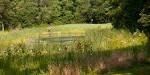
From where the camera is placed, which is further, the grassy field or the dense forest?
the dense forest

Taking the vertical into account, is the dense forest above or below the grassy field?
below

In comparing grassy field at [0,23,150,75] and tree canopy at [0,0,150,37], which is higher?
grassy field at [0,23,150,75]

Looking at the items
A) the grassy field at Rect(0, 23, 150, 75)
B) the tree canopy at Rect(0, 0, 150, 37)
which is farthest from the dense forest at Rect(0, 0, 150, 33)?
the grassy field at Rect(0, 23, 150, 75)

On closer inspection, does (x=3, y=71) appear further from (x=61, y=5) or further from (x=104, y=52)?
(x=61, y=5)

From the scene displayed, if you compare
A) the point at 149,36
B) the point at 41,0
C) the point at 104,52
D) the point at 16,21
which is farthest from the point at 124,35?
the point at 41,0

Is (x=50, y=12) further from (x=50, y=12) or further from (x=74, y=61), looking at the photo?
(x=74, y=61)

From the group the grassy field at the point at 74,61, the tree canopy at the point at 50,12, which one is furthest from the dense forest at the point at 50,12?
the grassy field at the point at 74,61

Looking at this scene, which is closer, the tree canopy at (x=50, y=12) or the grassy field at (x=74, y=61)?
the grassy field at (x=74, y=61)

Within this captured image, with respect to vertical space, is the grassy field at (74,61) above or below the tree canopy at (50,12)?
above

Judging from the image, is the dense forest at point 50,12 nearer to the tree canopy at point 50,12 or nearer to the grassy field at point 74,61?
the tree canopy at point 50,12

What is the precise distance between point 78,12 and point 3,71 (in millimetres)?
75231

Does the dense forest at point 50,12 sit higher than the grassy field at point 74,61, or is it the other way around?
the grassy field at point 74,61

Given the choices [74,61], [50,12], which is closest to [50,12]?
[50,12]

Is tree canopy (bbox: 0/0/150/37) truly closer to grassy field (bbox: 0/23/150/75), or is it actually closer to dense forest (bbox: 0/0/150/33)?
dense forest (bbox: 0/0/150/33)
